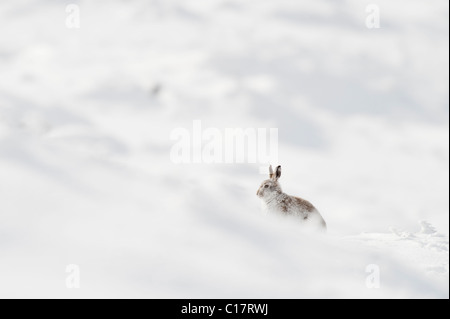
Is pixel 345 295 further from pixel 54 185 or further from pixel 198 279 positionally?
pixel 54 185

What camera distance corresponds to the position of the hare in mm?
8273

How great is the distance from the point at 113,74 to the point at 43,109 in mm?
13291

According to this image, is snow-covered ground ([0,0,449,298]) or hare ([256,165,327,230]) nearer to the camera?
snow-covered ground ([0,0,449,298])

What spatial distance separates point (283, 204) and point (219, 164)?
23090 mm

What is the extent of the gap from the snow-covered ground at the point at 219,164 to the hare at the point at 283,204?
17 centimetres

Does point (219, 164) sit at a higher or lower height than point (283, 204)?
higher

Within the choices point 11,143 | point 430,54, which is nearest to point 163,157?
point 11,143

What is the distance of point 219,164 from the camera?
3134 centimetres

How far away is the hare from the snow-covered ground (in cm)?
17

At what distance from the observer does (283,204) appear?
8273mm

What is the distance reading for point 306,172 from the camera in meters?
33.2

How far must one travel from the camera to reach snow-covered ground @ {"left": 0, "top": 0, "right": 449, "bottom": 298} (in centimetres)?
475

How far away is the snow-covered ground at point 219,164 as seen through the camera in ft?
15.6

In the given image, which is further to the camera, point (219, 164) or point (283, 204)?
point (219, 164)
